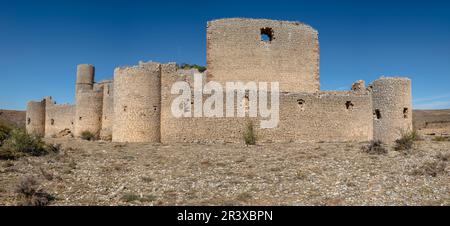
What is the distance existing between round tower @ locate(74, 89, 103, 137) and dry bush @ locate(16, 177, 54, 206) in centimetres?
1477

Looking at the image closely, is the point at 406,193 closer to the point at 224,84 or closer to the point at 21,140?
the point at 21,140

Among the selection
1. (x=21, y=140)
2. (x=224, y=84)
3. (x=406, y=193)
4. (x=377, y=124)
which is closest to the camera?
(x=406, y=193)

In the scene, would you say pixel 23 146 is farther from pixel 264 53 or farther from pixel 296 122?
pixel 264 53

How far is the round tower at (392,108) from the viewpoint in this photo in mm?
17375

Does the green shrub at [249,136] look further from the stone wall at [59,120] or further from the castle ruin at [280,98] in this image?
the stone wall at [59,120]

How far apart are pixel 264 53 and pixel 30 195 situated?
581 inches

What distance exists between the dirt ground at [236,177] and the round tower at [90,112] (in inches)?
364

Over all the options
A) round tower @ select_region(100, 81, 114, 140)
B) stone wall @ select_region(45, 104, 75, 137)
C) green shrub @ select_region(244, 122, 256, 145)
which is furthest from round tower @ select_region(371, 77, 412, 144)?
stone wall @ select_region(45, 104, 75, 137)

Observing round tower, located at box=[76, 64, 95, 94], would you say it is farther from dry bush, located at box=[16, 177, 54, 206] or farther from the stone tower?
dry bush, located at box=[16, 177, 54, 206]

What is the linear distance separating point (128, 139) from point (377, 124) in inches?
424

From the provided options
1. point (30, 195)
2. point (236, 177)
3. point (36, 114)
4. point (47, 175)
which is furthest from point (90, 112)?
point (30, 195)

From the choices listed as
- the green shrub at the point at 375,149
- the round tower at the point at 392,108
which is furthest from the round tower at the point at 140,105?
the round tower at the point at 392,108
